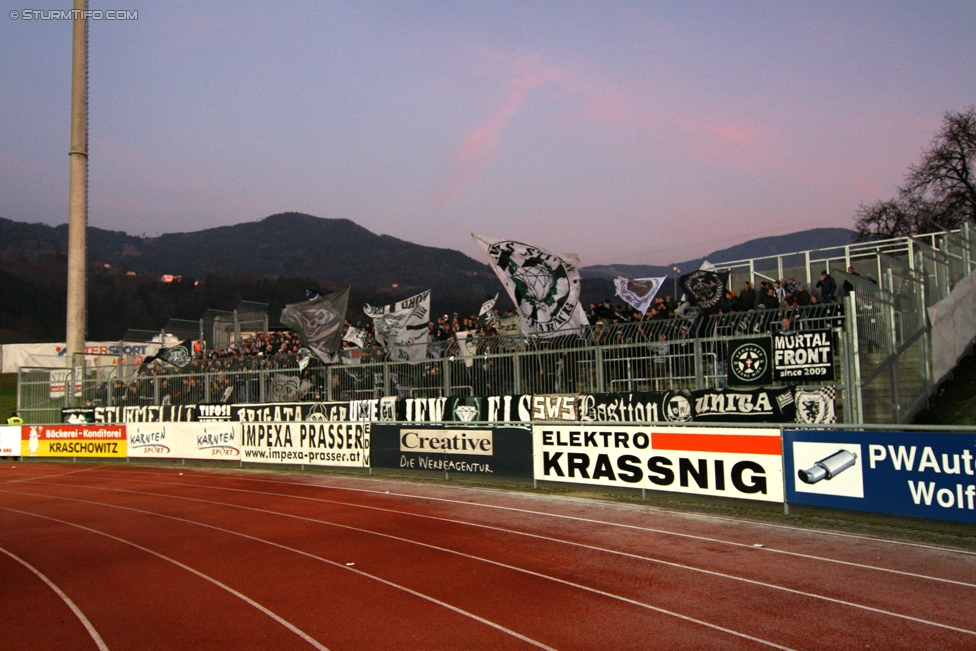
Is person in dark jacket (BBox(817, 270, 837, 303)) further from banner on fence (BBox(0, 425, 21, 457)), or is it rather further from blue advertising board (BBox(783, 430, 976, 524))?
banner on fence (BBox(0, 425, 21, 457))

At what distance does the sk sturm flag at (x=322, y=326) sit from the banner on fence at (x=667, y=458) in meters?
8.81

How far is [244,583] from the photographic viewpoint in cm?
920

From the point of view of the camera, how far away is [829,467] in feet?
38.2

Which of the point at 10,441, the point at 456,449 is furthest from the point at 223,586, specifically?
the point at 10,441

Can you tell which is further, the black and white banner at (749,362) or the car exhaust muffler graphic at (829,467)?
the black and white banner at (749,362)

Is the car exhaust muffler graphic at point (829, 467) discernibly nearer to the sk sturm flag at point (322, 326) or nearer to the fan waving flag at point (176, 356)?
the sk sturm flag at point (322, 326)

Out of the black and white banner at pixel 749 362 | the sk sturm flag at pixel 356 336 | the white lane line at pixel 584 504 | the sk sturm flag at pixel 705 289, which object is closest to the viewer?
the white lane line at pixel 584 504

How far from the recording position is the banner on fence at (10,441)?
3022 cm

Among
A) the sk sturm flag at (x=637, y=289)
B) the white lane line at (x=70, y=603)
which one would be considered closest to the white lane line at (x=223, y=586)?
the white lane line at (x=70, y=603)

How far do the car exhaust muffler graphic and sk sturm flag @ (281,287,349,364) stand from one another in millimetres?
14487

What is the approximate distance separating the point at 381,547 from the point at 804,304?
10.3 m

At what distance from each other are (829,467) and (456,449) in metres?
8.67

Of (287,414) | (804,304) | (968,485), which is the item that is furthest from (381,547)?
(287,414)

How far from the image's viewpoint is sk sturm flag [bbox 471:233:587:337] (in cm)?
1739
